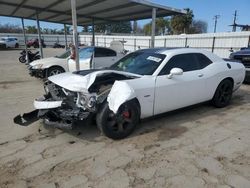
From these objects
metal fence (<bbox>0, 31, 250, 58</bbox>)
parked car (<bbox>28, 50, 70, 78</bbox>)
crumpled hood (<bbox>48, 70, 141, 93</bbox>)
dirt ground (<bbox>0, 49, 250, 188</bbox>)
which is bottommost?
dirt ground (<bbox>0, 49, 250, 188</bbox>)

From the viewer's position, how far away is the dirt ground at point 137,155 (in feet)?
8.80

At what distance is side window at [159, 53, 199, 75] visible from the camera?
4268 millimetres

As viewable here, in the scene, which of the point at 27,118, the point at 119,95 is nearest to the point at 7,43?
the point at 27,118

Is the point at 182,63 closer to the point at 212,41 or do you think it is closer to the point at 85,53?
the point at 85,53

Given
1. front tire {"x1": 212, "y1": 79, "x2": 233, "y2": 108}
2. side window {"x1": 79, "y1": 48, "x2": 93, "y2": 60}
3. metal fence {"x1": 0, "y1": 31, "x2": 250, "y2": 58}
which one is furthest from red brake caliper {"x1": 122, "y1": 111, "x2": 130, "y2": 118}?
metal fence {"x1": 0, "y1": 31, "x2": 250, "y2": 58}

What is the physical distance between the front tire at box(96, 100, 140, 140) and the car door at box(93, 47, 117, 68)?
17.6ft

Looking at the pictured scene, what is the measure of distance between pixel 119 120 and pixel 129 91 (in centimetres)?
55

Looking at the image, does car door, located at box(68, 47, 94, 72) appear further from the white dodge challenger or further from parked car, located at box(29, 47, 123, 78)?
the white dodge challenger

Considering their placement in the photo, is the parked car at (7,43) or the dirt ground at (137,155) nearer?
the dirt ground at (137,155)

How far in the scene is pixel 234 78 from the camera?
5.60m

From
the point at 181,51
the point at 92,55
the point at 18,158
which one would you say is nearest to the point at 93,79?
the point at 18,158

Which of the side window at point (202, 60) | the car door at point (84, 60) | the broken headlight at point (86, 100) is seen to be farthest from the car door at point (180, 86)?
the car door at point (84, 60)

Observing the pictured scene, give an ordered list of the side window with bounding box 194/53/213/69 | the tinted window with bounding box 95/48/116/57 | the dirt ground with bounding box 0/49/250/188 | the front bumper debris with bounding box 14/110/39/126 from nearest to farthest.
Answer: the dirt ground with bounding box 0/49/250/188 → the front bumper debris with bounding box 14/110/39/126 → the side window with bounding box 194/53/213/69 → the tinted window with bounding box 95/48/116/57

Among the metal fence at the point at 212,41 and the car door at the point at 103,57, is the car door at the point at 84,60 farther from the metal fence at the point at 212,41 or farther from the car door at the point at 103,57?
the metal fence at the point at 212,41
